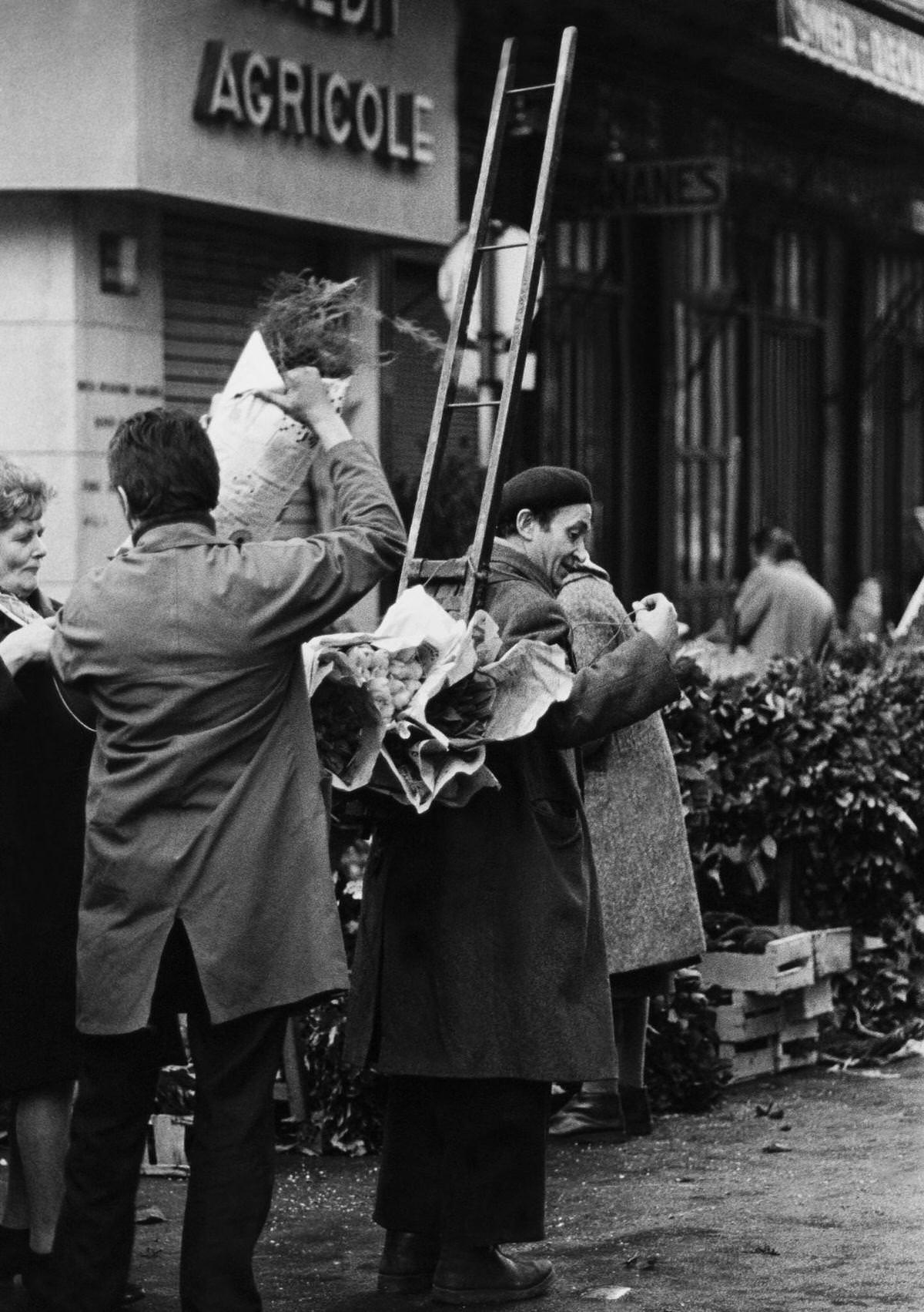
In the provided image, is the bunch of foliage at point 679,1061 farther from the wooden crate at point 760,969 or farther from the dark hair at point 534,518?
the dark hair at point 534,518

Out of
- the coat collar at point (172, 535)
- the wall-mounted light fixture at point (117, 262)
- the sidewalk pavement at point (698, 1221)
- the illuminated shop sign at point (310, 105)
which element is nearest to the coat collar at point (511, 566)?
the coat collar at point (172, 535)

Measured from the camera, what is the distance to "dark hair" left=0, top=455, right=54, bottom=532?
16.7ft

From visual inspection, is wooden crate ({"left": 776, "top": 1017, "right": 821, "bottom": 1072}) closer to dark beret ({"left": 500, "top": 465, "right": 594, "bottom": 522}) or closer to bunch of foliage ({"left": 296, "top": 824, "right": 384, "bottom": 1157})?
bunch of foliage ({"left": 296, "top": 824, "right": 384, "bottom": 1157})

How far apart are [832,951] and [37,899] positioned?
3649mm

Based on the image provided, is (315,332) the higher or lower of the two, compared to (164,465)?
higher

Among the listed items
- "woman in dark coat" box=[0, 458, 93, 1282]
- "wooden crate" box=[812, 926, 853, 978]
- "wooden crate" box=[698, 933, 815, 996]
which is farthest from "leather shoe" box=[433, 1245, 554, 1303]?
"wooden crate" box=[812, 926, 853, 978]

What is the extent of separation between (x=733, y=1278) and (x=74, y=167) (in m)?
6.99

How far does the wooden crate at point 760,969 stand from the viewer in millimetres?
7512

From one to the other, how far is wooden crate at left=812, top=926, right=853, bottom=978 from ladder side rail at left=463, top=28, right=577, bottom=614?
3.12 metres

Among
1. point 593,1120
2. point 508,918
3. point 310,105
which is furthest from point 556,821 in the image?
point 310,105

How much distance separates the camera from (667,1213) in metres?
6.03

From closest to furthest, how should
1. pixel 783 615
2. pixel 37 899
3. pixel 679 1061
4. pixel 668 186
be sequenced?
pixel 37 899 < pixel 679 1061 < pixel 783 615 < pixel 668 186

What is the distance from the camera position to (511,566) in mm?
5414

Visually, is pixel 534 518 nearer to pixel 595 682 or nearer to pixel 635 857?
pixel 595 682
